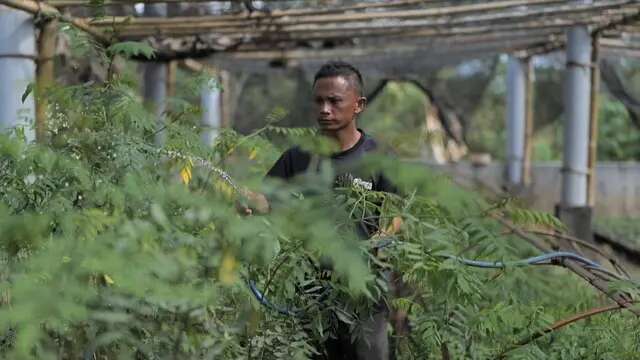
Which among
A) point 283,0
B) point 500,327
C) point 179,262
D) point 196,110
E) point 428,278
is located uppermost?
point 283,0

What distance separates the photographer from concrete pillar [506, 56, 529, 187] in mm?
12336

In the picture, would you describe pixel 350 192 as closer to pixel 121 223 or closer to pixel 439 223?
pixel 439 223

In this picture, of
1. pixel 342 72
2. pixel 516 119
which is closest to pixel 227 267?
pixel 342 72

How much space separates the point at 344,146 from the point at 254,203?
1227mm

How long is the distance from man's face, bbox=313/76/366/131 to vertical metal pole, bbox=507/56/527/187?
9315mm

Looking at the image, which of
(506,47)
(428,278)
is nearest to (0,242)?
(428,278)

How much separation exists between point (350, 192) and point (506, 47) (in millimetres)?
7505

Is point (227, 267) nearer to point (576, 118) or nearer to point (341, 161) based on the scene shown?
point (341, 161)

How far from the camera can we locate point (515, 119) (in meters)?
12.6

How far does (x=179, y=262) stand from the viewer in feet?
5.79

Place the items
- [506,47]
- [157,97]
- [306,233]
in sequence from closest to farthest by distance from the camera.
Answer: [306,233] < [157,97] < [506,47]

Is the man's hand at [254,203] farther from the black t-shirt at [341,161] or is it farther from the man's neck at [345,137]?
the man's neck at [345,137]

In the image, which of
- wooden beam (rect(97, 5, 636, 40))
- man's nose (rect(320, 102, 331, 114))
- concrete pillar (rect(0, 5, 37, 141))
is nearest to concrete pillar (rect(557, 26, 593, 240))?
wooden beam (rect(97, 5, 636, 40))

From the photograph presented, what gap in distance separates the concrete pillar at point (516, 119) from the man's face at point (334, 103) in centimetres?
929
